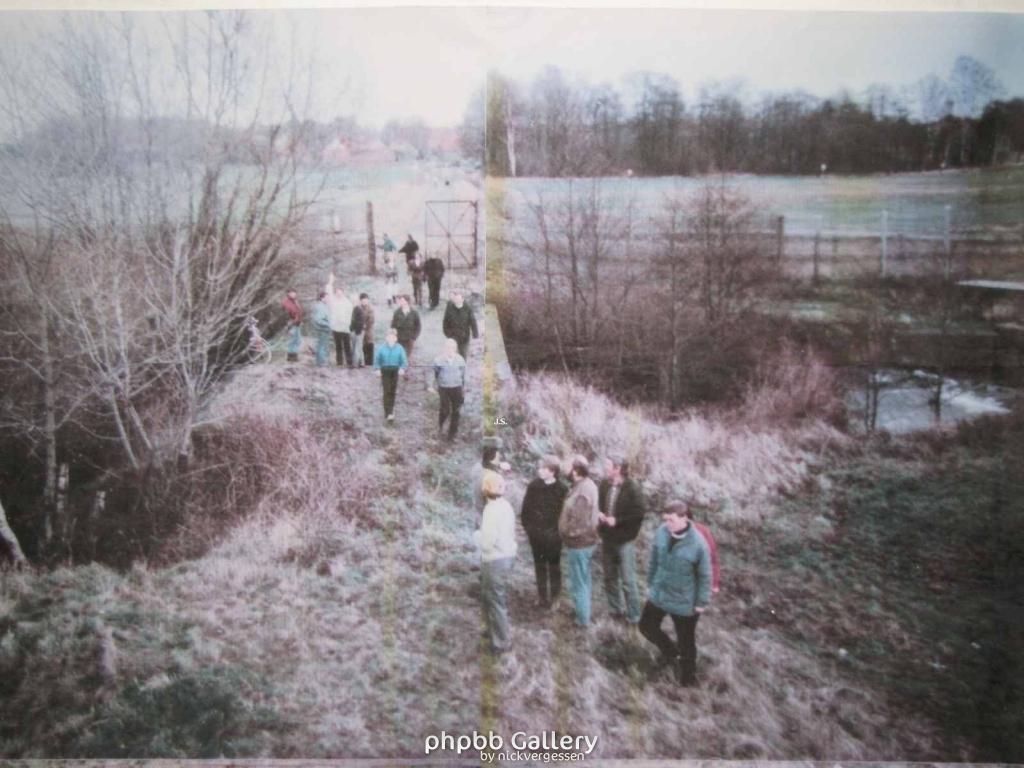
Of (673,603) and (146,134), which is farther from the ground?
(146,134)

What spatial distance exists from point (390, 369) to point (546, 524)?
4.45ft

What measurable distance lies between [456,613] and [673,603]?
1287mm

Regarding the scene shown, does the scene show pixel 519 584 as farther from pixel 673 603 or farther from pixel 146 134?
pixel 146 134

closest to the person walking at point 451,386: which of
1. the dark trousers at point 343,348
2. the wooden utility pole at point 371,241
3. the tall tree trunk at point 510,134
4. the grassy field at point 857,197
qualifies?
the dark trousers at point 343,348

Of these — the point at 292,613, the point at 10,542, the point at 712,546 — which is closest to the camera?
the point at 712,546

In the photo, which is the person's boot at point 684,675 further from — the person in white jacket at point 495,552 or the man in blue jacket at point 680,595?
the person in white jacket at point 495,552

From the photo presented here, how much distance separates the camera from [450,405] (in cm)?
468

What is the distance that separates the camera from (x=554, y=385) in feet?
15.5

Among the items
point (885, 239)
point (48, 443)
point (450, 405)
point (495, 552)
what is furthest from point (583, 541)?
point (48, 443)

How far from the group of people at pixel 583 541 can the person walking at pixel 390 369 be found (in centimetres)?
68

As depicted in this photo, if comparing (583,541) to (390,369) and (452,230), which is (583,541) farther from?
(452,230)

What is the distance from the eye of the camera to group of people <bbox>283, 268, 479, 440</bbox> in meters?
4.68

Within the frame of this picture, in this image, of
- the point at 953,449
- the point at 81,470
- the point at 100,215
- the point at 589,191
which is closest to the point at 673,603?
the point at 953,449

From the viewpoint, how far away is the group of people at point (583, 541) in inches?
176
